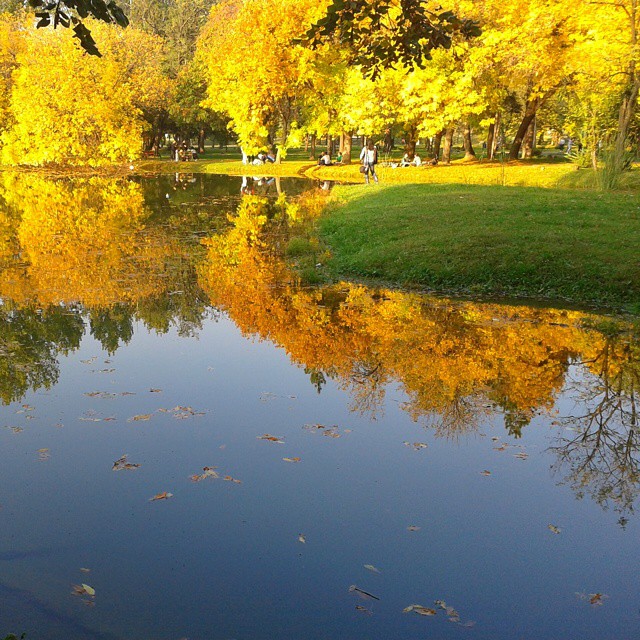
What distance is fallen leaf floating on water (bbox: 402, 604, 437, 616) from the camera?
4.95 meters

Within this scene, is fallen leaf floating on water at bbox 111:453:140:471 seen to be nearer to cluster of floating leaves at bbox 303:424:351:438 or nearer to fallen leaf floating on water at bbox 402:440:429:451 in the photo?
cluster of floating leaves at bbox 303:424:351:438

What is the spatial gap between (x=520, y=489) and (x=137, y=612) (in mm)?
3874

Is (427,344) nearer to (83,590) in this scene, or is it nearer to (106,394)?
(106,394)

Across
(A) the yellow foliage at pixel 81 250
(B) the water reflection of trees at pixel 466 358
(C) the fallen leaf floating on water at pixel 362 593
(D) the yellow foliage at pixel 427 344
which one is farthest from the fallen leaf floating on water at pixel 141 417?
(A) the yellow foliage at pixel 81 250

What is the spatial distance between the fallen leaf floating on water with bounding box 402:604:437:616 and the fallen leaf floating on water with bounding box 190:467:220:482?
259 cm

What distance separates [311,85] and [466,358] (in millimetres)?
40905

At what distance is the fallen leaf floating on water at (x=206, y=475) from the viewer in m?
6.84

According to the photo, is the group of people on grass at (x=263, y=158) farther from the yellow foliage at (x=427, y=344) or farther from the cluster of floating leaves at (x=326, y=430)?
the cluster of floating leaves at (x=326, y=430)

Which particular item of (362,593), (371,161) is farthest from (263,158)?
(362,593)

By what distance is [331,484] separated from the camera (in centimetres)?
677

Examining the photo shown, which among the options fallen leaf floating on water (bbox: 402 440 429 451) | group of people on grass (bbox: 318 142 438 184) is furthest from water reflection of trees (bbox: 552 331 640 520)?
group of people on grass (bbox: 318 142 438 184)

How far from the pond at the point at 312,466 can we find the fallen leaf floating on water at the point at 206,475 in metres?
0.02

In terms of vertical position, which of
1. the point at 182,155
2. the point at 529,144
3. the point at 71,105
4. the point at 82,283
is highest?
the point at 71,105

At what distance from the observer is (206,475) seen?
6.89 m
